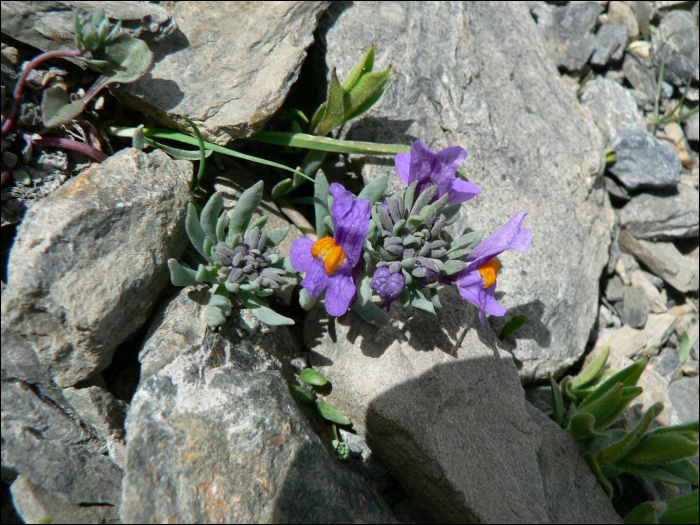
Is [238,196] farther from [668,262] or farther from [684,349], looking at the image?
[684,349]

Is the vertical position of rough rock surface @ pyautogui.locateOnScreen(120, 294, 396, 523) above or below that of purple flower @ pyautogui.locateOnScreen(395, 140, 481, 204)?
below

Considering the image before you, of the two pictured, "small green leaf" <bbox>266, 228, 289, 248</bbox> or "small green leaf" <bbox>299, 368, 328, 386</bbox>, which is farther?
"small green leaf" <bbox>299, 368, 328, 386</bbox>

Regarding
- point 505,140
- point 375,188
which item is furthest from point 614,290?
point 375,188

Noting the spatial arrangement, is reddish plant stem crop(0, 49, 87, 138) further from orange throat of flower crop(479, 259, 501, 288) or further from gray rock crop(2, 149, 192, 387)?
orange throat of flower crop(479, 259, 501, 288)

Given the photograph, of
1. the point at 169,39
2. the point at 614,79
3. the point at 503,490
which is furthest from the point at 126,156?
the point at 614,79

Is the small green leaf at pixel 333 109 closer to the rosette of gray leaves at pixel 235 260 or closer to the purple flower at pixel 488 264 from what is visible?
the rosette of gray leaves at pixel 235 260

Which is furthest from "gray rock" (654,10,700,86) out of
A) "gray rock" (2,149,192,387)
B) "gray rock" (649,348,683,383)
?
"gray rock" (2,149,192,387)

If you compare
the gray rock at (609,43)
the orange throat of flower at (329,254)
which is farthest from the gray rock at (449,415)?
the gray rock at (609,43)
